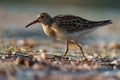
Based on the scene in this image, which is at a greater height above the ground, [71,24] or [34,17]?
[34,17]

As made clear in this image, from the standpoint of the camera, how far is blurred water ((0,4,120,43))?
18391 millimetres

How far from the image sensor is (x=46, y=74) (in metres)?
8.46

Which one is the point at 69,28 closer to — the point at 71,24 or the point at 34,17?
the point at 71,24

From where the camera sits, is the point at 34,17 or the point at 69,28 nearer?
the point at 69,28

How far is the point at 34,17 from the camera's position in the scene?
949 inches

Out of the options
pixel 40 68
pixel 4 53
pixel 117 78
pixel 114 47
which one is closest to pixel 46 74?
pixel 40 68

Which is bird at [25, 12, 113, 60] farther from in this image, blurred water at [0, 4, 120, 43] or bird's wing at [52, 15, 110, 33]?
blurred water at [0, 4, 120, 43]

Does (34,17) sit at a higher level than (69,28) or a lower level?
higher

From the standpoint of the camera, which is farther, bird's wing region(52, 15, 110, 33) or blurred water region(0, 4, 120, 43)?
blurred water region(0, 4, 120, 43)

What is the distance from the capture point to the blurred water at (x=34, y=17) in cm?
1839

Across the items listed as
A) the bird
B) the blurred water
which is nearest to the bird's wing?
the bird

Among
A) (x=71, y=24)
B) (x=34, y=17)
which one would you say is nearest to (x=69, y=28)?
(x=71, y=24)

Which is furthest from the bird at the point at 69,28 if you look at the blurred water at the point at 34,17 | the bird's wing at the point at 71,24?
the blurred water at the point at 34,17

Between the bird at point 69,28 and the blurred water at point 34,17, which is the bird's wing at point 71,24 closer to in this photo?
the bird at point 69,28
